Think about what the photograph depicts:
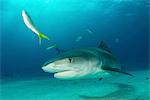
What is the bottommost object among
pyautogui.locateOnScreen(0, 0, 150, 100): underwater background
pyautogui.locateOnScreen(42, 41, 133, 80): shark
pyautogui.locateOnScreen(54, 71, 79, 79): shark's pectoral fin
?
pyautogui.locateOnScreen(54, 71, 79, 79): shark's pectoral fin

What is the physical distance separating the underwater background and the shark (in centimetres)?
231

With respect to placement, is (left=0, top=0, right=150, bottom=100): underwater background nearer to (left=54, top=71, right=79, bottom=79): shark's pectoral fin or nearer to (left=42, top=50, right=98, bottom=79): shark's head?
(left=42, top=50, right=98, bottom=79): shark's head

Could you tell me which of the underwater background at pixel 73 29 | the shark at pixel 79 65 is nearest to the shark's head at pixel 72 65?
the shark at pixel 79 65

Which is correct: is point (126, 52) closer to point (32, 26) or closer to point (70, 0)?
point (70, 0)

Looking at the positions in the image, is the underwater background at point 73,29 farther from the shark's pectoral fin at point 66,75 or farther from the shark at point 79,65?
the shark's pectoral fin at point 66,75

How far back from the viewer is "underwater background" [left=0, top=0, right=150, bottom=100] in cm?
3447

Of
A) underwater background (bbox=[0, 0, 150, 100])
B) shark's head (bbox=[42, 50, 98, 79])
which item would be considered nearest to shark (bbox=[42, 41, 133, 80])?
shark's head (bbox=[42, 50, 98, 79])

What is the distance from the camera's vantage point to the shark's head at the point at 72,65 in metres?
4.23

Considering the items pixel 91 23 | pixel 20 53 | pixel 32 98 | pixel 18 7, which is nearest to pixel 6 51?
pixel 20 53

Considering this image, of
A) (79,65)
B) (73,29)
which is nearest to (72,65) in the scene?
(79,65)

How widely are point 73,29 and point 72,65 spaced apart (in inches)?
2792

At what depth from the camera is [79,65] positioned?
4.66 m

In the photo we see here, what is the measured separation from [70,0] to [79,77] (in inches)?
1187

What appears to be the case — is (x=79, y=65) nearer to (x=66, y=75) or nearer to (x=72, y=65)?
(x=72, y=65)
